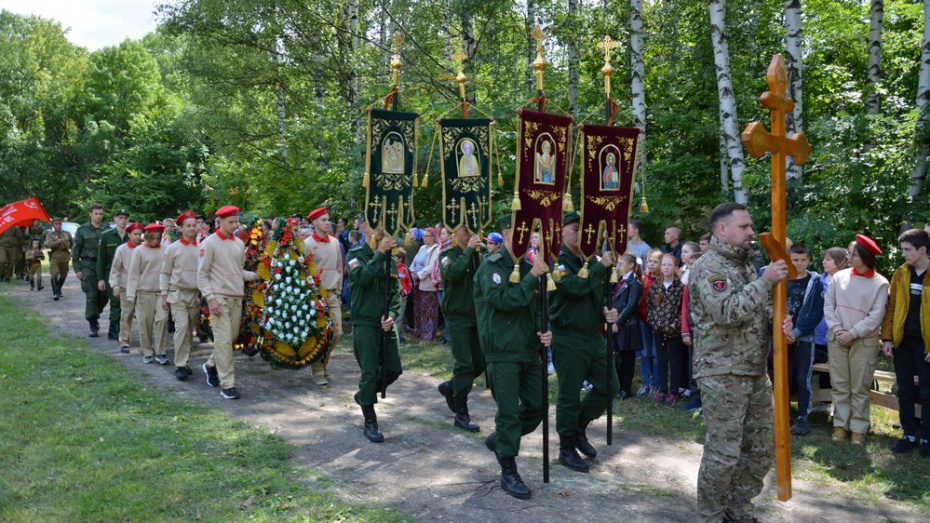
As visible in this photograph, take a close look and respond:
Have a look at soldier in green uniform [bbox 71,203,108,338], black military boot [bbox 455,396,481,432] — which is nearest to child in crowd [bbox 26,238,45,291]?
soldier in green uniform [bbox 71,203,108,338]

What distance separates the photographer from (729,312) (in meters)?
4.93

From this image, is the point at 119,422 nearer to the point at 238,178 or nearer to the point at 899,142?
the point at 899,142

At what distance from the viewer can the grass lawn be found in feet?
20.6

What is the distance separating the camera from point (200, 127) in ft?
80.3

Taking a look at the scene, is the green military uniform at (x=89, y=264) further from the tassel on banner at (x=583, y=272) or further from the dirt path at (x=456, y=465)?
the tassel on banner at (x=583, y=272)

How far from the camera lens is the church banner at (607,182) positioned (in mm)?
6797

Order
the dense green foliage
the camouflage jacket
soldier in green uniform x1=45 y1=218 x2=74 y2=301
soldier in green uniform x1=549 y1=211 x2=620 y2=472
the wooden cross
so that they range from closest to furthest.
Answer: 1. the camouflage jacket
2. the wooden cross
3. soldier in green uniform x1=549 y1=211 x2=620 y2=472
4. the dense green foliage
5. soldier in green uniform x1=45 y1=218 x2=74 y2=301

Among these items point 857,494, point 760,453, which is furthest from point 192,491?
point 857,494

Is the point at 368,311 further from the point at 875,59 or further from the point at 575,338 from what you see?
the point at 875,59

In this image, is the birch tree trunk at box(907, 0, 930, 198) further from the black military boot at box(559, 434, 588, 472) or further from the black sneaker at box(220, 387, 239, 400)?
the black sneaker at box(220, 387, 239, 400)

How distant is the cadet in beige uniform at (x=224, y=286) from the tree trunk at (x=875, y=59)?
32.1ft

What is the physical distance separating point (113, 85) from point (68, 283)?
84.7ft

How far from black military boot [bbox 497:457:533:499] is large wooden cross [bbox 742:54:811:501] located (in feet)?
5.94

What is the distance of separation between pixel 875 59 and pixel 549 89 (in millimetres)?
6040
